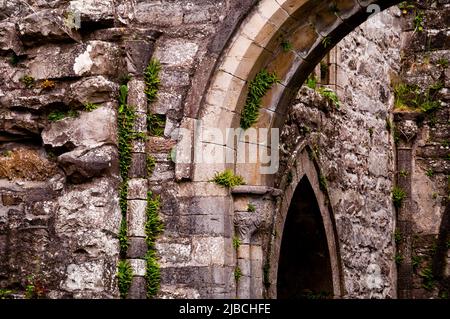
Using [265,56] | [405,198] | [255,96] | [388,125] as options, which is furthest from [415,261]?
[265,56]

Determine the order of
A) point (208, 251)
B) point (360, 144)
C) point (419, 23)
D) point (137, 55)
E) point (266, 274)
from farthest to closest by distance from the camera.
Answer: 1. point (419, 23)
2. point (360, 144)
3. point (266, 274)
4. point (137, 55)
5. point (208, 251)

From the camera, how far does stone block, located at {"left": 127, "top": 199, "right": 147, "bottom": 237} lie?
6.67 meters

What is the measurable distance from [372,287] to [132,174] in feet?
14.7

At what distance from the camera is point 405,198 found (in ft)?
37.7

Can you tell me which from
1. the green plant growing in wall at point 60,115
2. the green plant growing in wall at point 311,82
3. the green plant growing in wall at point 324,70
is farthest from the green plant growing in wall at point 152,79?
the green plant growing in wall at point 324,70

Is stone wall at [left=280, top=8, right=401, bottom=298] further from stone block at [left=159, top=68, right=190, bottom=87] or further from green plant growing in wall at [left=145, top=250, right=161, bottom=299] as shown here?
green plant growing in wall at [left=145, top=250, right=161, bottom=299]

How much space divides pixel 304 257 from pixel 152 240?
3348mm

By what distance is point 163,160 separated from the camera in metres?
6.82

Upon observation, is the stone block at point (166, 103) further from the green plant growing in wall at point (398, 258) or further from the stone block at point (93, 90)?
the green plant growing in wall at point (398, 258)

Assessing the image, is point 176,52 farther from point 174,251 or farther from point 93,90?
point 174,251

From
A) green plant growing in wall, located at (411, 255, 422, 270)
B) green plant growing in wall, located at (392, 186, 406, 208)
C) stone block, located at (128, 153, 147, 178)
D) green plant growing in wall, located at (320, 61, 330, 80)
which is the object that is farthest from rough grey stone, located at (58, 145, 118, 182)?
green plant growing in wall, located at (411, 255, 422, 270)

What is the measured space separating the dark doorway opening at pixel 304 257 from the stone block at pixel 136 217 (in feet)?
9.80

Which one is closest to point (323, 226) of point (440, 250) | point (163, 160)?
point (440, 250)

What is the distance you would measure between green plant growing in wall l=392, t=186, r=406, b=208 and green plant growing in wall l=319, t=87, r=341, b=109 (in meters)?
1.90
